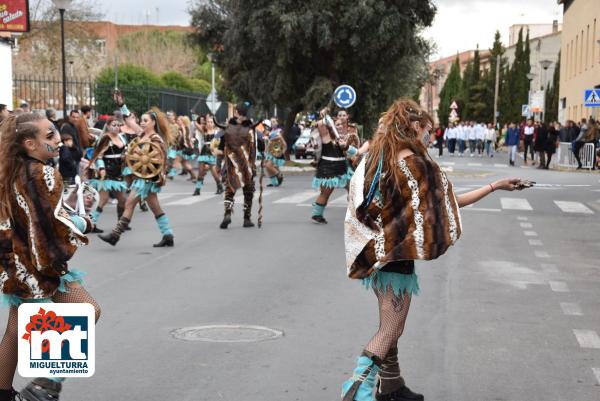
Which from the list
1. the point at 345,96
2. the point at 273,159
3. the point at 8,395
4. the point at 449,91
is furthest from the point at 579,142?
the point at 449,91

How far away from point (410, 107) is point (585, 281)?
5.78 meters

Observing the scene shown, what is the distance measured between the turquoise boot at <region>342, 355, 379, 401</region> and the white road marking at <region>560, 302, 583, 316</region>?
3.94 m

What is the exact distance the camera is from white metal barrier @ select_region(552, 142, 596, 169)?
114 feet

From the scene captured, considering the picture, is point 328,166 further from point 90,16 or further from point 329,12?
point 90,16

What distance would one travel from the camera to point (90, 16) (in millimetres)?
47906

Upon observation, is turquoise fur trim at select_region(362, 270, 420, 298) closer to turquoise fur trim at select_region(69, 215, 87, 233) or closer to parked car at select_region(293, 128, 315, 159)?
turquoise fur trim at select_region(69, 215, 87, 233)

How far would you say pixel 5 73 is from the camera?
2855cm

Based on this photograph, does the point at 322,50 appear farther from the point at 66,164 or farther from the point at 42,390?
the point at 42,390

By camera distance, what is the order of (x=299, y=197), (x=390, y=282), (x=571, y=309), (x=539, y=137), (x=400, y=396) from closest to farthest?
(x=390, y=282) < (x=400, y=396) < (x=571, y=309) < (x=299, y=197) < (x=539, y=137)

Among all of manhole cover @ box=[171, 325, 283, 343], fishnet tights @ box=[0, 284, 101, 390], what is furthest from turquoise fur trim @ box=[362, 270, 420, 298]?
manhole cover @ box=[171, 325, 283, 343]

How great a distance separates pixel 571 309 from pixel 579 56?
47.1 metres

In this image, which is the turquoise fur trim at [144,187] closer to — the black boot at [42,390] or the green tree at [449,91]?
the black boot at [42,390]

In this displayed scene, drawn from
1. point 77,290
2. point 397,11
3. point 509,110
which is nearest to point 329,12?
point 397,11

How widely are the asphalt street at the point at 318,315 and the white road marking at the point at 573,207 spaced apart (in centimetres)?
358
